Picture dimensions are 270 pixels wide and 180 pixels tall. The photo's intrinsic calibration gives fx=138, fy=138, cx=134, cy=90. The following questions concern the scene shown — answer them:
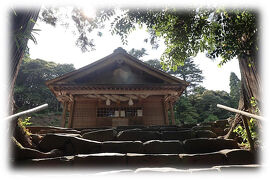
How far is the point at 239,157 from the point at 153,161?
1.85 m

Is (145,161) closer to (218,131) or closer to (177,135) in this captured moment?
(177,135)

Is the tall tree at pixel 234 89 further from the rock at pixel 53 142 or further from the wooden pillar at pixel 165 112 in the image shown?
the rock at pixel 53 142

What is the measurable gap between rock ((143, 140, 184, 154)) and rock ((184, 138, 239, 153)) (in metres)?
0.20

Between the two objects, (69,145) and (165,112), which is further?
(165,112)

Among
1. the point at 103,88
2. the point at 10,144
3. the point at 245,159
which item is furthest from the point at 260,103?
the point at 103,88

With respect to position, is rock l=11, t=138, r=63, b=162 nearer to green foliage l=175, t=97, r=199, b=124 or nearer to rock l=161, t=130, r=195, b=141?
rock l=161, t=130, r=195, b=141

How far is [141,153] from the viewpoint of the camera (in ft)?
11.2

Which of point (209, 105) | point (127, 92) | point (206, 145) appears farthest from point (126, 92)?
point (209, 105)

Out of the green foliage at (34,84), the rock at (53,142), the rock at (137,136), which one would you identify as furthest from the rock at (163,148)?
the green foliage at (34,84)

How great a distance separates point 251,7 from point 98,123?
30.5ft

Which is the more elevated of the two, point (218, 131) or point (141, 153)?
point (218, 131)

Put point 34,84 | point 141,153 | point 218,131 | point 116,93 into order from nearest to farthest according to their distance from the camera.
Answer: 1. point 141,153
2. point 218,131
3. point 116,93
4. point 34,84

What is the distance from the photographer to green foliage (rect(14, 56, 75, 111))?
84.6 feet

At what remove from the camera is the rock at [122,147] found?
339cm
